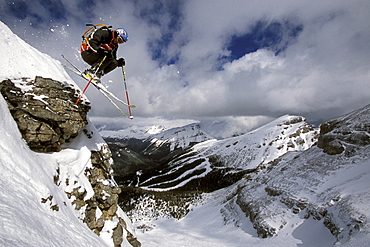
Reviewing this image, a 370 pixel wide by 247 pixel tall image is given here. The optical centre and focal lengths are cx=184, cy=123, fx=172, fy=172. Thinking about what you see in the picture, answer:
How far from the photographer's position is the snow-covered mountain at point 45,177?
6164mm

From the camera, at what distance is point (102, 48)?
10945 millimetres

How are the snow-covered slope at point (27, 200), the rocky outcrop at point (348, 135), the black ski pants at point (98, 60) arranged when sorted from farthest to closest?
1. the rocky outcrop at point (348, 135)
2. the black ski pants at point (98, 60)
3. the snow-covered slope at point (27, 200)

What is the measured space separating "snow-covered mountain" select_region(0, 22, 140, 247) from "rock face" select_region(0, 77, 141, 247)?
50 mm

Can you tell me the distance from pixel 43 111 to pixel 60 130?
181 centimetres

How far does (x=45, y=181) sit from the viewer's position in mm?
10133

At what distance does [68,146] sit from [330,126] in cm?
5051

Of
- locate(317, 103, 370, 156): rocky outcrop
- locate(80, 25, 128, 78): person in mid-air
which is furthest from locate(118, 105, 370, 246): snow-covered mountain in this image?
locate(80, 25, 128, 78): person in mid-air

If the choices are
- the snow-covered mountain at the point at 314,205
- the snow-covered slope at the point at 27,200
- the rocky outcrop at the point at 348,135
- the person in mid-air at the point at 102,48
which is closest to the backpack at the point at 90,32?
the person in mid-air at the point at 102,48

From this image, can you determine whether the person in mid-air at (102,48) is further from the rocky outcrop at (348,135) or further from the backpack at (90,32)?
the rocky outcrop at (348,135)

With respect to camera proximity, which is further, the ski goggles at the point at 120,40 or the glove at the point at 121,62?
the glove at the point at 121,62

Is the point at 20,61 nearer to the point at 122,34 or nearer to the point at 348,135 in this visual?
the point at 122,34

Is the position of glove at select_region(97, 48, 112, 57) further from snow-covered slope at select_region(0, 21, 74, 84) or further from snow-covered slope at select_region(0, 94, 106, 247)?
snow-covered slope at select_region(0, 94, 106, 247)

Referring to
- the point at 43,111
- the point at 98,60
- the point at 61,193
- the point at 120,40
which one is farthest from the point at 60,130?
the point at 120,40

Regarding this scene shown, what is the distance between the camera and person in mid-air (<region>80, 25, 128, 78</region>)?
10.7 meters
